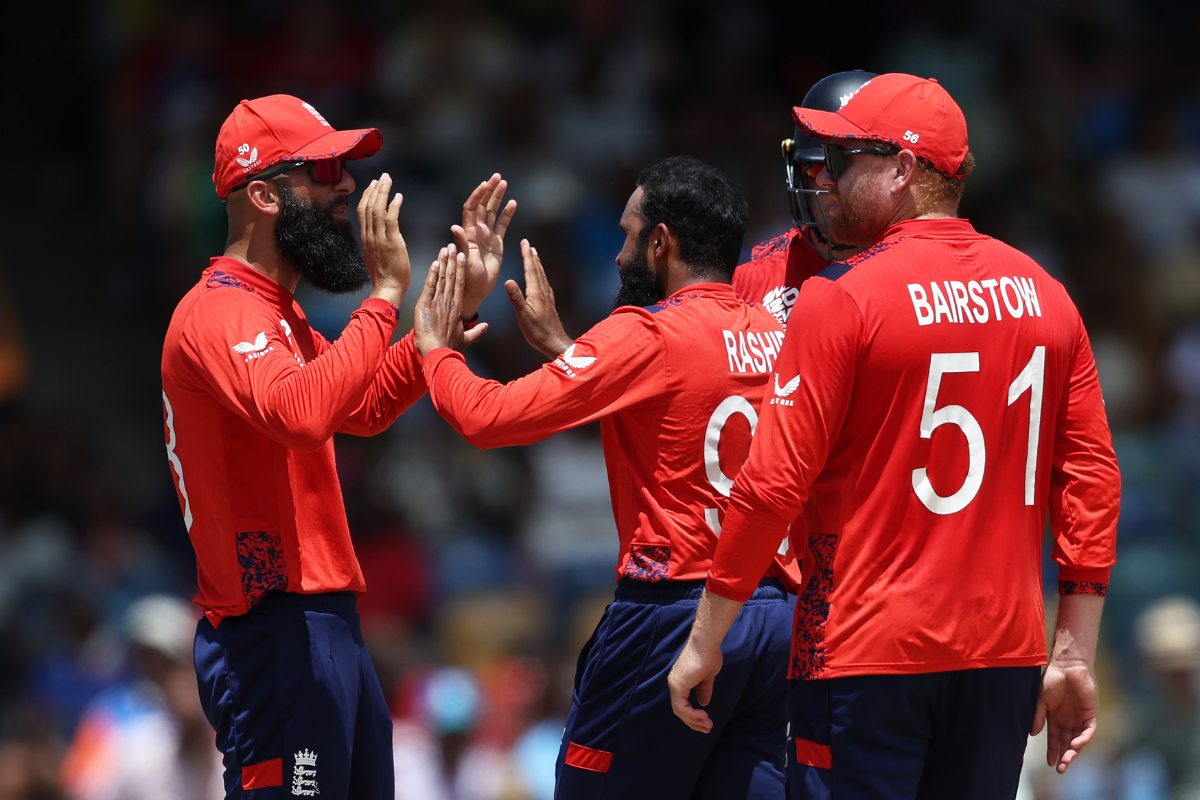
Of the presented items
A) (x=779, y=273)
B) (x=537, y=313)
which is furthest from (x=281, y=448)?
(x=779, y=273)

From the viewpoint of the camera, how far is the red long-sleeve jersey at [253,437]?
3.68 metres

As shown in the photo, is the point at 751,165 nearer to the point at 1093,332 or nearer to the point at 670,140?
the point at 670,140

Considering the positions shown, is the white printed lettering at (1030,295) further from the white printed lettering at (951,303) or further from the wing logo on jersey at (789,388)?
the wing logo on jersey at (789,388)

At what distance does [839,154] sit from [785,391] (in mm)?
621

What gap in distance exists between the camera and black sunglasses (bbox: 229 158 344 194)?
402cm

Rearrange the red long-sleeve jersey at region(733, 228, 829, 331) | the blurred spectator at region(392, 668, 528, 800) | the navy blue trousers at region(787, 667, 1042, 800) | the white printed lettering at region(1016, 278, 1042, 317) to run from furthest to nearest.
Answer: the blurred spectator at region(392, 668, 528, 800) → the red long-sleeve jersey at region(733, 228, 829, 331) → the white printed lettering at region(1016, 278, 1042, 317) → the navy blue trousers at region(787, 667, 1042, 800)

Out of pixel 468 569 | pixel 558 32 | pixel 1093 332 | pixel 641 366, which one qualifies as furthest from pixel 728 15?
pixel 641 366

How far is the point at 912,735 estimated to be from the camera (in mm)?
3281

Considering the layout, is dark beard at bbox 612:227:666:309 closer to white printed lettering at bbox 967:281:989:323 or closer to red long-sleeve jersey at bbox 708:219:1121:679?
red long-sleeve jersey at bbox 708:219:1121:679

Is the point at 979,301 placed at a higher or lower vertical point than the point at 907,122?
lower

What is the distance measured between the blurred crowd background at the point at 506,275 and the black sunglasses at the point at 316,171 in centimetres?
330

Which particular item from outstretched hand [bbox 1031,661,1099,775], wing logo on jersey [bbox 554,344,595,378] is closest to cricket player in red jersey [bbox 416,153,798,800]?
wing logo on jersey [bbox 554,344,595,378]

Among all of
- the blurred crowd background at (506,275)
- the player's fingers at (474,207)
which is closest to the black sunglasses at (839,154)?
the player's fingers at (474,207)

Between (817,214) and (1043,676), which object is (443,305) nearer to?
(817,214)
